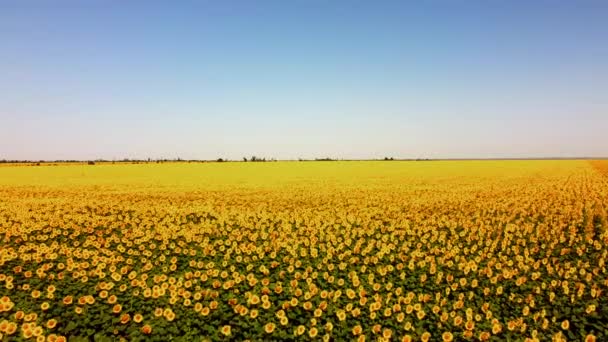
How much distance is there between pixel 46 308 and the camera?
7871 millimetres

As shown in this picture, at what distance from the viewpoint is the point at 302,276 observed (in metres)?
9.86

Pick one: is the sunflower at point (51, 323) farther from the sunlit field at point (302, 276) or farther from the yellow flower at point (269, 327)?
the yellow flower at point (269, 327)

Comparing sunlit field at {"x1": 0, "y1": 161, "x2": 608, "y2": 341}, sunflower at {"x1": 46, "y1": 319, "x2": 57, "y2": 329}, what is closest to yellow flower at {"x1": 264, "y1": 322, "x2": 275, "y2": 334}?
sunlit field at {"x1": 0, "y1": 161, "x2": 608, "y2": 341}

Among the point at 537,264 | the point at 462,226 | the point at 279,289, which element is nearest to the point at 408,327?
the point at 279,289

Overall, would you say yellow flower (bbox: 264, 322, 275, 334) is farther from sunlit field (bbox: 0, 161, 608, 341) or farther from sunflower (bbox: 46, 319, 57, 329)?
sunflower (bbox: 46, 319, 57, 329)

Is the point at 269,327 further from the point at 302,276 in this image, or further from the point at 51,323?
the point at 51,323

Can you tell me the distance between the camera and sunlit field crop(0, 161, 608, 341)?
7707 millimetres

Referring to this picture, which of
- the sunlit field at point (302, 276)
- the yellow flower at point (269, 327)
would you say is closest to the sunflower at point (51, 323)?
the sunlit field at point (302, 276)

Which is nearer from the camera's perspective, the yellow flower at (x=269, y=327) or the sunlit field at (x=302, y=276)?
the yellow flower at (x=269, y=327)

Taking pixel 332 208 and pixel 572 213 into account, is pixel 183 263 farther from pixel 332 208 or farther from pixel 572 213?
pixel 572 213

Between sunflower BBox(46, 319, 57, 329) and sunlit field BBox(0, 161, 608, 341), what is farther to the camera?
sunlit field BBox(0, 161, 608, 341)

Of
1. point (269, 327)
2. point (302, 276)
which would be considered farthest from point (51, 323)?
point (302, 276)

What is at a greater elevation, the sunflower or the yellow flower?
the sunflower

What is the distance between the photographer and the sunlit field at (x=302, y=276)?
25.3 ft
